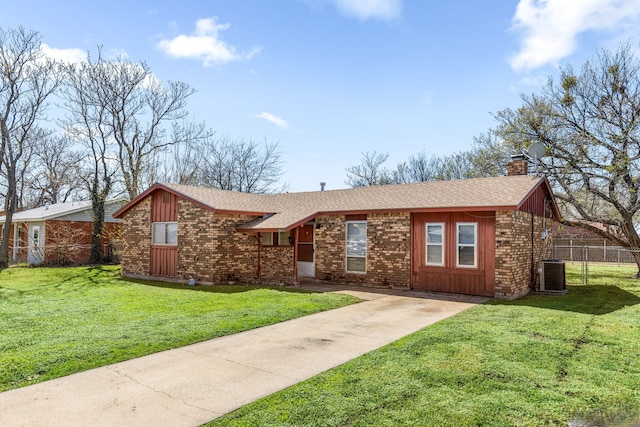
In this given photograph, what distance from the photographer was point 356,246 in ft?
43.6

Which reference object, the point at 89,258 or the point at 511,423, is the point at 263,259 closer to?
the point at 511,423

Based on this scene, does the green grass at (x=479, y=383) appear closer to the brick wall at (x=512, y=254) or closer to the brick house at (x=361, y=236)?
the brick wall at (x=512, y=254)

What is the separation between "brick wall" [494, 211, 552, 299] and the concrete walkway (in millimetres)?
3919

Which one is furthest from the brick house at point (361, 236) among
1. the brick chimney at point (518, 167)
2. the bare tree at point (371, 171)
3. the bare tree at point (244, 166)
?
the bare tree at point (371, 171)

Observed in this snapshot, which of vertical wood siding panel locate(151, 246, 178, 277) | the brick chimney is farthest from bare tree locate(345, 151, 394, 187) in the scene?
vertical wood siding panel locate(151, 246, 178, 277)

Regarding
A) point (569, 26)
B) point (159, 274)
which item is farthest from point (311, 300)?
point (569, 26)

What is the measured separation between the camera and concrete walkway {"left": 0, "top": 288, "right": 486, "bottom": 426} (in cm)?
378

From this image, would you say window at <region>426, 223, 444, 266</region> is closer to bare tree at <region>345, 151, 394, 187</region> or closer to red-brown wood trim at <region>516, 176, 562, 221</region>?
red-brown wood trim at <region>516, 176, 562, 221</region>

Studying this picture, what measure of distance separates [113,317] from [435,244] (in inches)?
334

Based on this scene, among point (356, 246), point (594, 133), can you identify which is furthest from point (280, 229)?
point (594, 133)

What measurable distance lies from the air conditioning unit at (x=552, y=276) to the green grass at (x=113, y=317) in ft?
20.7

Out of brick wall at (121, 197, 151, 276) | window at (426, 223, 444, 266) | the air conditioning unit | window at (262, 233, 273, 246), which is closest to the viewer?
window at (426, 223, 444, 266)

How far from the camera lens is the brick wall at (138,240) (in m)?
15.1

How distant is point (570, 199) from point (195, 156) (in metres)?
26.0
